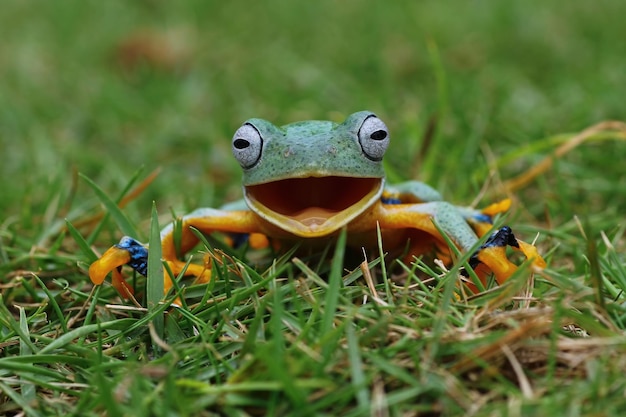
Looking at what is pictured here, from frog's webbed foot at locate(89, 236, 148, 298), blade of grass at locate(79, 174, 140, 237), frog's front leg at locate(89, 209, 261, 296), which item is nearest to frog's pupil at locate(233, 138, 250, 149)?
frog's front leg at locate(89, 209, 261, 296)

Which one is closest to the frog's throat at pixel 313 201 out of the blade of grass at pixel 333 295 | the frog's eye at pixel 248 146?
the frog's eye at pixel 248 146

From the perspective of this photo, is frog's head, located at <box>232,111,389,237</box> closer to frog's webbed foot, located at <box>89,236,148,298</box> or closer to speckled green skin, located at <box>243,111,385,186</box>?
speckled green skin, located at <box>243,111,385,186</box>

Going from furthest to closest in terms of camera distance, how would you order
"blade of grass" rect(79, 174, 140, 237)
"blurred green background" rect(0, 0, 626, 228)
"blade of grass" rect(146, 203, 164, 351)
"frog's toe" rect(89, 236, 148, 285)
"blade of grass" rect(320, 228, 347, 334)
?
"blurred green background" rect(0, 0, 626, 228) < "blade of grass" rect(79, 174, 140, 237) < "frog's toe" rect(89, 236, 148, 285) < "blade of grass" rect(146, 203, 164, 351) < "blade of grass" rect(320, 228, 347, 334)

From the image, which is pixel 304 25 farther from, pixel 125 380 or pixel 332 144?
pixel 125 380

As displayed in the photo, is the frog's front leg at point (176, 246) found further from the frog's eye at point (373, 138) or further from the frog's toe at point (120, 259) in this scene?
the frog's eye at point (373, 138)

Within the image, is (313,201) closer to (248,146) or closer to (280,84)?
(248,146)

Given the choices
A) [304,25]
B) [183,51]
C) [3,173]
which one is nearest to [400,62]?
[304,25]
